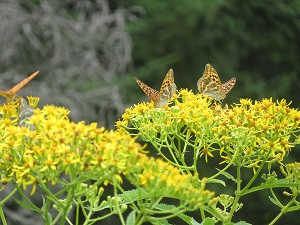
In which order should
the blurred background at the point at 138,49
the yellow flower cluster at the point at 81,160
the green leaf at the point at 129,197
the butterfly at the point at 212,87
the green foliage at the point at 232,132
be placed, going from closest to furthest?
the yellow flower cluster at the point at 81,160, the green leaf at the point at 129,197, the green foliage at the point at 232,132, the butterfly at the point at 212,87, the blurred background at the point at 138,49

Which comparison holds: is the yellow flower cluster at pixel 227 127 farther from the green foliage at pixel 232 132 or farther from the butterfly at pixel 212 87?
the butterfly at pixel 212 87

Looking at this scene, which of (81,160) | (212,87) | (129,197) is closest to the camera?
(81,160)

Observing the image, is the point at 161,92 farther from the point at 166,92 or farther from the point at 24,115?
the point at 24,115

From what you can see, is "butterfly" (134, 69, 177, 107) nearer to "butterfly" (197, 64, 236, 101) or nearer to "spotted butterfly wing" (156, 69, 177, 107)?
"spotted butterfly wing" (156, 69, 177, 107)

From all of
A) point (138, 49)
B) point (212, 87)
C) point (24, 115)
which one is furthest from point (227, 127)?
point (138, 49)

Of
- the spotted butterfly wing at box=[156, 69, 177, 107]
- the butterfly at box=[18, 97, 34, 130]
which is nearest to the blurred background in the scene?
the spotted butterfly wing at box=[156, 69, 177, 107]

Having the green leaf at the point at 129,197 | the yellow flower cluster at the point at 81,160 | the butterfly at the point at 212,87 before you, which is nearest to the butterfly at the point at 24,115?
the yellow flower cluster at the point at 81,160
